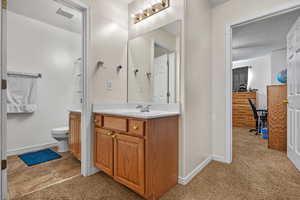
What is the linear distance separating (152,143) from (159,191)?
52cm

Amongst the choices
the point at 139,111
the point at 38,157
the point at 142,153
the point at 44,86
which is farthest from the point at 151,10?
the point at 38,157

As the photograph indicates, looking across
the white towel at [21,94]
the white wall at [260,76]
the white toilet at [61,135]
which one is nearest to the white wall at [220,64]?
the white toilet at [61,135]

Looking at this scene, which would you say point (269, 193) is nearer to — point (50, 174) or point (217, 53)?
point (217, 53)

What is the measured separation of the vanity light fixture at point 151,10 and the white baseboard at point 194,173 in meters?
2.12

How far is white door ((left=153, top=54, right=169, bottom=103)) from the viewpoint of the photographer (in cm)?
195

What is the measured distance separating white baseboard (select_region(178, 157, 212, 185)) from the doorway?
46.7 inches

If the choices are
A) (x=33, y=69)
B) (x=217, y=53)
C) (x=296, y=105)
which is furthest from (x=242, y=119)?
(x=33, y=69)

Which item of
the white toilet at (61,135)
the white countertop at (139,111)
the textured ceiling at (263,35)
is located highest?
the textured ceiling at (263,35)

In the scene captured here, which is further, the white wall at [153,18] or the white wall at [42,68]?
the white wall at [42,68]

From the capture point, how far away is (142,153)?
134 centimetres

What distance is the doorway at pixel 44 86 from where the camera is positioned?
6.52 feet

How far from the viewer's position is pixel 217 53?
2.36m

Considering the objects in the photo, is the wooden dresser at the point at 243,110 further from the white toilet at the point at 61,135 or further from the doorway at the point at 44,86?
the white toilet at the point at 61,135

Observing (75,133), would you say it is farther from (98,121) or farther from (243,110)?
(243,110)
